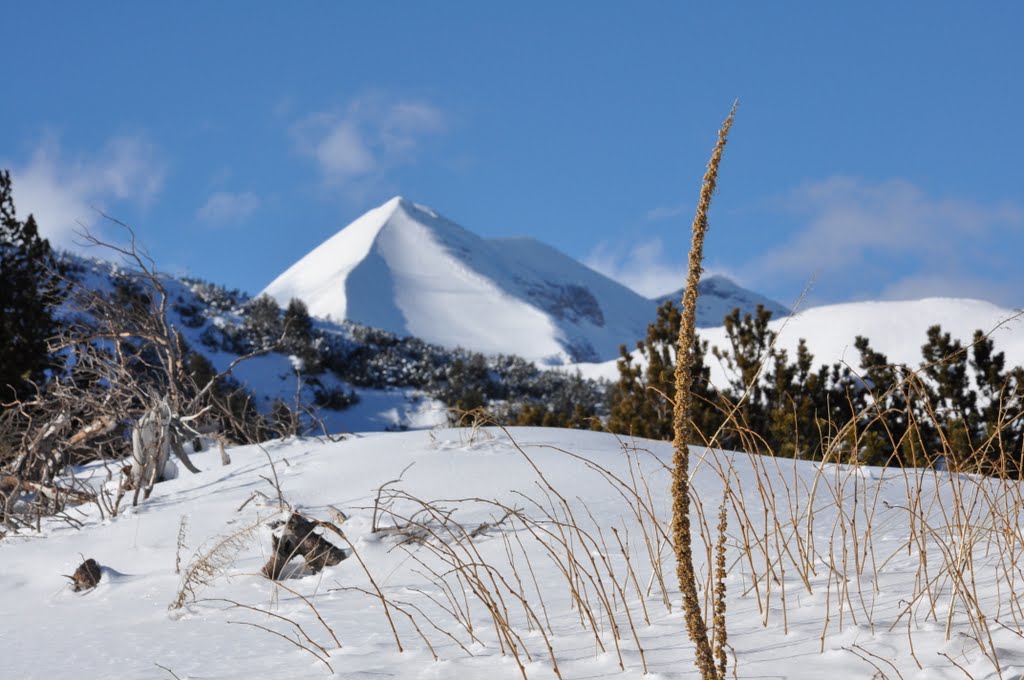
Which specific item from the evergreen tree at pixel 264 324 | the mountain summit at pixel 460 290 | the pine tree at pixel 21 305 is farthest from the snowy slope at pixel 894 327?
the mountain summit at pixel 460 290

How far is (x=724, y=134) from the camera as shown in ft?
2.91

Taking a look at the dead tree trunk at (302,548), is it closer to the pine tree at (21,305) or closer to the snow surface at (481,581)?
the snow surface at (481,581)

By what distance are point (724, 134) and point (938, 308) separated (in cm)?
1536

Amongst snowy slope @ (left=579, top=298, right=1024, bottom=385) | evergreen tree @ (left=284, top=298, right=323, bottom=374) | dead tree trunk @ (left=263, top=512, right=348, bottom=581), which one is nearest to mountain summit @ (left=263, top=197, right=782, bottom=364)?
evergreen tree @ (left=284, top=298, right=323, bottom=374)

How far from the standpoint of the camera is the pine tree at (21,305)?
37.1 ft

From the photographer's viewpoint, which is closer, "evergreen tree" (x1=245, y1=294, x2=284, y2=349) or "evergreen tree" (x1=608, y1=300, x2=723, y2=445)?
"evergreen tree" (x1=608, y1=300, x2=723, y2=445)

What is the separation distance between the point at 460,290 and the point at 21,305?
41.4 metres

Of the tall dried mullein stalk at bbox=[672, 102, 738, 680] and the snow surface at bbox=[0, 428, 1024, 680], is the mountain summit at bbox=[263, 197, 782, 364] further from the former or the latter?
the tall dried mullein stalk at bbox=[672, 102, 738, 680]

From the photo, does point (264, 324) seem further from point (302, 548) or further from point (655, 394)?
point (302, 548)

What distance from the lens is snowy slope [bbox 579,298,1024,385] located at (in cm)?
1238

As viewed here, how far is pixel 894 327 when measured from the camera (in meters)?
13.4

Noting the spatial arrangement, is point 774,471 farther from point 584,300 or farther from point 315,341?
point 584,300

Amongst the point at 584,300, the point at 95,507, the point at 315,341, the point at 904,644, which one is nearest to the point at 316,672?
the point at 904,644

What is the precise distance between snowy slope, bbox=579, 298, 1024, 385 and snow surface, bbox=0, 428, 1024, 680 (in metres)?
8.15
